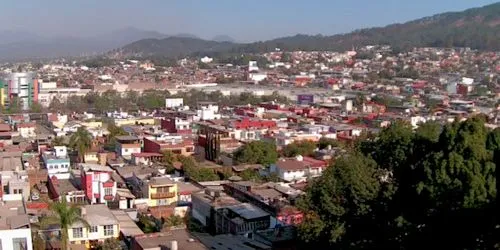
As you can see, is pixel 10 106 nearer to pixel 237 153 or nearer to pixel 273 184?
pixel 237 153

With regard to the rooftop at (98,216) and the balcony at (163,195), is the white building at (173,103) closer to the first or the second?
the balcony at (163,195)

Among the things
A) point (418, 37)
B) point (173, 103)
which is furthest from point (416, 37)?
point (173, 103)

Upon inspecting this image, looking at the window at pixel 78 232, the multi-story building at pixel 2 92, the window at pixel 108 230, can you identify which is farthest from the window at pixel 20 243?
the multi-story building at pixel 2 92

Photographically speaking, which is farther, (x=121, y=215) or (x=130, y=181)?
(x=130, y=181)

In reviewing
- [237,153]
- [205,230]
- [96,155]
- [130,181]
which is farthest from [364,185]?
[96,155]

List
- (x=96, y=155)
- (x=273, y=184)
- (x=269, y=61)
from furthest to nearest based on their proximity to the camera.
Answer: (x=269, y=61) → (x=96, y=155) → (x=273, y=184)

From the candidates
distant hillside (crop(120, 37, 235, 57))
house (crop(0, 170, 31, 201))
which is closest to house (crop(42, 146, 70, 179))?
house (crop(0, 170, 31, 201))

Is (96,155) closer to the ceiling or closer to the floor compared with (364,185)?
Result: closer to the floor

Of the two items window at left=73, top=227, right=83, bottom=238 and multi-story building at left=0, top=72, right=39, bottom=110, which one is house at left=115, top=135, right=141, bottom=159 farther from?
multi-story building at left=0, top=72, right=39, bottom=110
